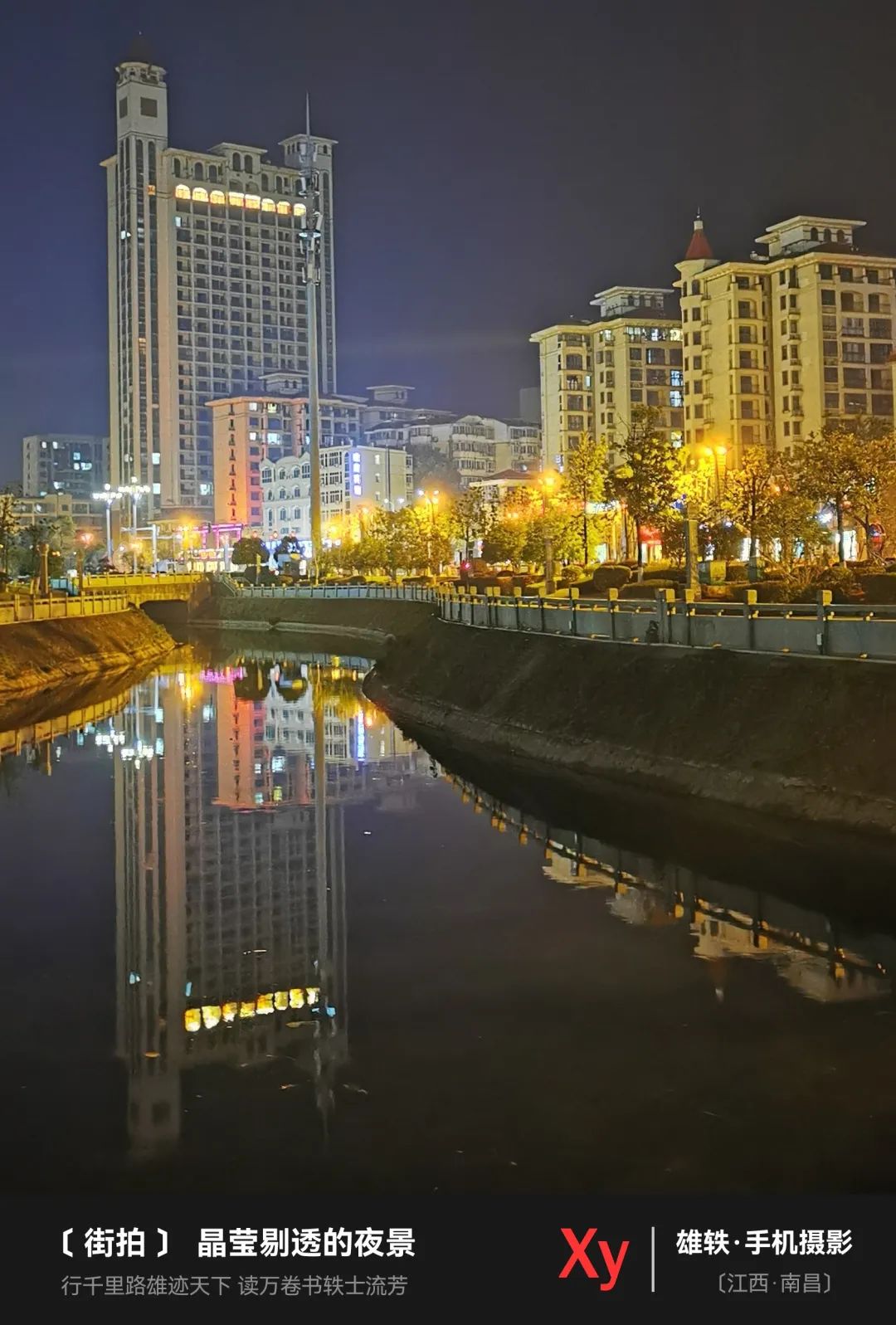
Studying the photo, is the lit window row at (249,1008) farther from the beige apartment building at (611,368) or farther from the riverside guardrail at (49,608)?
the beige apartment building at (611,368)

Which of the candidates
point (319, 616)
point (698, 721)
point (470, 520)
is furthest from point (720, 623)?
point (470, 520)

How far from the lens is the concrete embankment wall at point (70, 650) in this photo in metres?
58.7

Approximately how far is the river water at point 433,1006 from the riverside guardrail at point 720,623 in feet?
15.2

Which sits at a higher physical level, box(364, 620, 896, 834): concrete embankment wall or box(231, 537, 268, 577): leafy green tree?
box(231, 537, 268, 577): leafy green tree

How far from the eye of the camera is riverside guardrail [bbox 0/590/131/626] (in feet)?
213

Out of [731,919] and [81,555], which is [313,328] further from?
[731,919]

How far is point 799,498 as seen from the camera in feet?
189

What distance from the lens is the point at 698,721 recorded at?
28.7 m

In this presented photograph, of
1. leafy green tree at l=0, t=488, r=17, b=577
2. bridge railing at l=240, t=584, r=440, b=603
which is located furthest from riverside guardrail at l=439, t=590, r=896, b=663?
leafy green tree at l=0, t=488, r=17, b=577

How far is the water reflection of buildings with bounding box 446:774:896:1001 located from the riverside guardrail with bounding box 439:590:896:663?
18.8 ft

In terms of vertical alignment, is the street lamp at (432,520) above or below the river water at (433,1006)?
above

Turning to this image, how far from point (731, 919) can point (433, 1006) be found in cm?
547

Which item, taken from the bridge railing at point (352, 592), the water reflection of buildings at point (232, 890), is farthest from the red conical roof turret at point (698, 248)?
the water reflection of buildings at point (232, 890)

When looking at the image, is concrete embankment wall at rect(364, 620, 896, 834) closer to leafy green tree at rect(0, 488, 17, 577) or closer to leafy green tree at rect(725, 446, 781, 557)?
Answer: leafy green tree at rect(725, 446, 781, 557)
